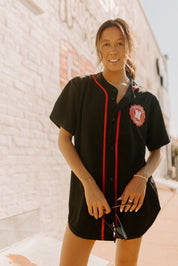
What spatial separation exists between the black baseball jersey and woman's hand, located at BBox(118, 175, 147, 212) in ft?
0.18

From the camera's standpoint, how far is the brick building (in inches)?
87.2

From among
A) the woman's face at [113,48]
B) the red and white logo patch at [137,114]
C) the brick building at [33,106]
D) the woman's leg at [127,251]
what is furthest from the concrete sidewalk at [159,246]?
the woman's face at [113,48]

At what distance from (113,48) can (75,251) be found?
1.05 meters

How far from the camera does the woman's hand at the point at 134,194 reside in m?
1.01

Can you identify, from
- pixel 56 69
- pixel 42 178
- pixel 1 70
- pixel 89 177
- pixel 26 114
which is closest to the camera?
pixel 89 177

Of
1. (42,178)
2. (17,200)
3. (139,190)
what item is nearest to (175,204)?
(42,178)

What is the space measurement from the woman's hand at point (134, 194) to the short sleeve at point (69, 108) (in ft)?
1.30

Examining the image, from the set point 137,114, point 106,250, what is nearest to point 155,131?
point 137,114

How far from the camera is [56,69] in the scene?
309cm

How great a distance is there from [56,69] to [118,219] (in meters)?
2.54

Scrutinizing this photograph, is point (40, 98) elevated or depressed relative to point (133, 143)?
elevated

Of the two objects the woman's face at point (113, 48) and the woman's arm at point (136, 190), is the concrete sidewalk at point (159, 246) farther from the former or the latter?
the woman's face at point (113, 48)

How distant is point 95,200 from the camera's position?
0.96 meters

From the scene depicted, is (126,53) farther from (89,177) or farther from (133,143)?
(89,177)
